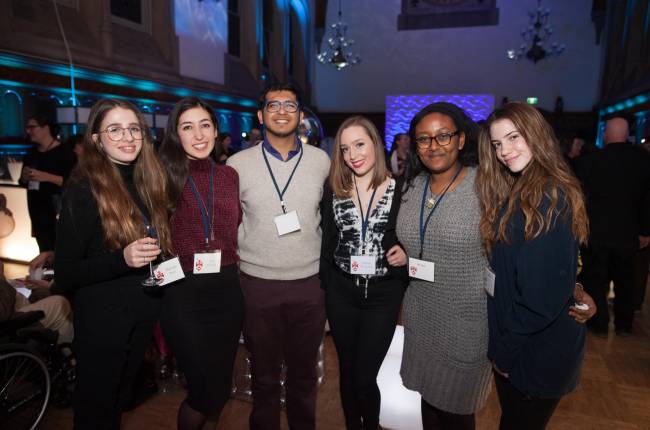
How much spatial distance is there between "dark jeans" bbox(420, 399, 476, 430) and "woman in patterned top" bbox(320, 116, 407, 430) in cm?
23

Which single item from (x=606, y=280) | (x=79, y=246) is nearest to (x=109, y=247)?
(x=79, y=246)

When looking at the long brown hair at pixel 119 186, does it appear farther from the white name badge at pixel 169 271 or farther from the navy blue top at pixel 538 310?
the navy blue top at pixel 538 310

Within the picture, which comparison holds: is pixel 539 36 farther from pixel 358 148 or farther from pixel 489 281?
pixel 489 281

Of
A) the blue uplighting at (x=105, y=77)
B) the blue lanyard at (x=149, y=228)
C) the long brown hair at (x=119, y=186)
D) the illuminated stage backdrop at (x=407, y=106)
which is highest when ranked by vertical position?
the illuminated stage backdrop at (x=407, y=106)

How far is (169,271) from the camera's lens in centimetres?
160

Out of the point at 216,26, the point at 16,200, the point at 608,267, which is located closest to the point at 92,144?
the point at 608,267

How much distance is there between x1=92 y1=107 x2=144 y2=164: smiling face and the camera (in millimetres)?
1527

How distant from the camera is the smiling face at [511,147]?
Result: 4.53ft

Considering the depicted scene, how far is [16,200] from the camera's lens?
5.15 m

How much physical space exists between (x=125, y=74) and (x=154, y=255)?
619 cm

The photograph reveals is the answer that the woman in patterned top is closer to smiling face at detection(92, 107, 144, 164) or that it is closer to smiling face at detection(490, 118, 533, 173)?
smiling face at detection(490, 118, 533, 173)

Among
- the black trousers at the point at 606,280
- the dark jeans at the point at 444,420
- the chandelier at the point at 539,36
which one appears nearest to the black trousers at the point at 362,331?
the dark jeans at the point at 444,420

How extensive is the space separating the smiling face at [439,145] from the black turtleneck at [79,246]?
119cm

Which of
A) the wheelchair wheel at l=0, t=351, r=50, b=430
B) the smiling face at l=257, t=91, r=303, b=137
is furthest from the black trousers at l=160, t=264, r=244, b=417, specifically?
the wheelchair wheel at l=0, t=351, r=50, b=430
